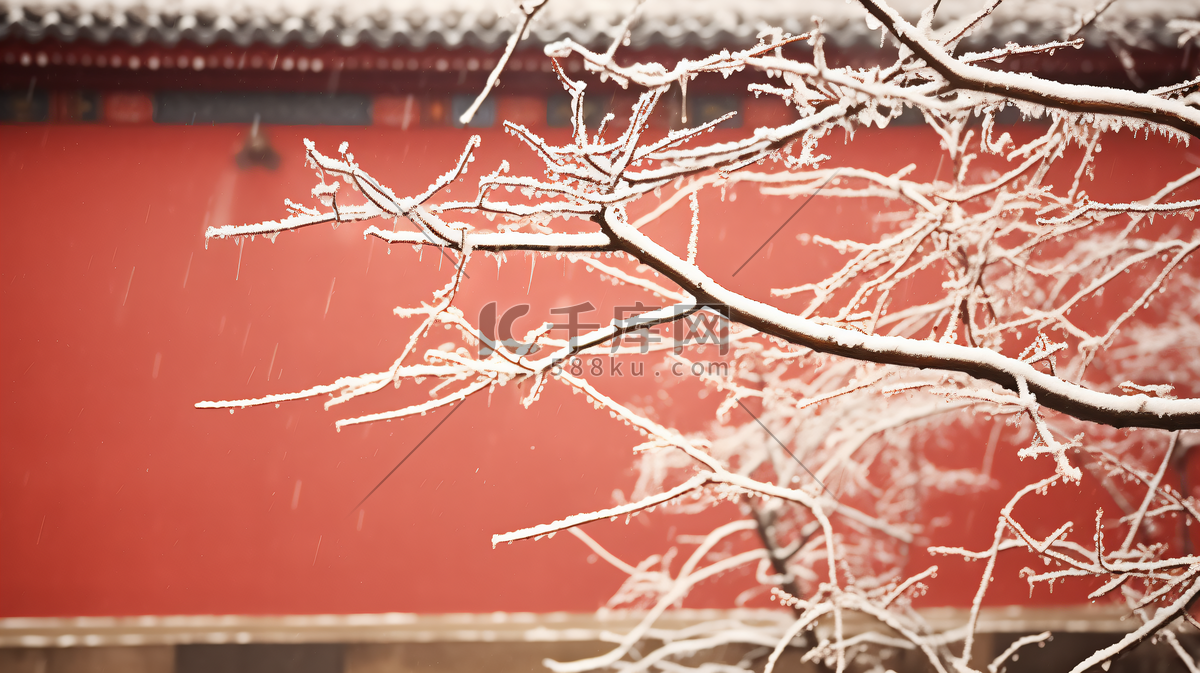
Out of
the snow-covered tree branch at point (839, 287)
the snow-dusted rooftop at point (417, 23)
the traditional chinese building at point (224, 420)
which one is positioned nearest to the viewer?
the snow-covered tree branch at point (839, 287)

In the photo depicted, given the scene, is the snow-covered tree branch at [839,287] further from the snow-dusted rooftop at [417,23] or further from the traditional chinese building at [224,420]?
the traditional chinese building at [224,420]

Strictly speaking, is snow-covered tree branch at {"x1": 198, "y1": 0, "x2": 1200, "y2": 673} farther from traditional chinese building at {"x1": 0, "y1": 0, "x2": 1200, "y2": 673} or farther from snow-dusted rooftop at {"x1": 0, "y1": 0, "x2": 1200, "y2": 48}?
traditional chinese building at {"x1": 0, "y1": 0, "x2": 1200, "y2": 673}

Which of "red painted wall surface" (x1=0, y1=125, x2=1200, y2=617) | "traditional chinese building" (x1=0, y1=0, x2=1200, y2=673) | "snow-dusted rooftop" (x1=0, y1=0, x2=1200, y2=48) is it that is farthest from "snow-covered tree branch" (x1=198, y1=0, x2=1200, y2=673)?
"traditional chinese building" (x1=0, y1=0, x2=1200, y2=673)

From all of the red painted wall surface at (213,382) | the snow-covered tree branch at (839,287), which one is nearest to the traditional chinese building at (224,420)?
the red painted wall surface at (213,382)

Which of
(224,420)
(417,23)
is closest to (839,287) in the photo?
(417,23)

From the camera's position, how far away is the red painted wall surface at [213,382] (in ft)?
→ 13.5

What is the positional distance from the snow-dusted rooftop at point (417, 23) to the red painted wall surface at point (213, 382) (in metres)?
0.72

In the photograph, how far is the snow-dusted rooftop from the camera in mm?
3436

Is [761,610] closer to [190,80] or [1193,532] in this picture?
[1193,532]

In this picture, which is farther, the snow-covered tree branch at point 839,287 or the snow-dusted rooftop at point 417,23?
the snow-dusted rooftop at point 417,23

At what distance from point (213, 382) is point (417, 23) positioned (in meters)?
2.54

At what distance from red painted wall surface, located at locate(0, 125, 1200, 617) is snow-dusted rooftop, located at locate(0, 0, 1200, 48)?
724 millimetres

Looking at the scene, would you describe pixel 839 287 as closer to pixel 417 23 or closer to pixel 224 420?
pixel 417 23

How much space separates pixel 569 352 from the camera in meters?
1.35
